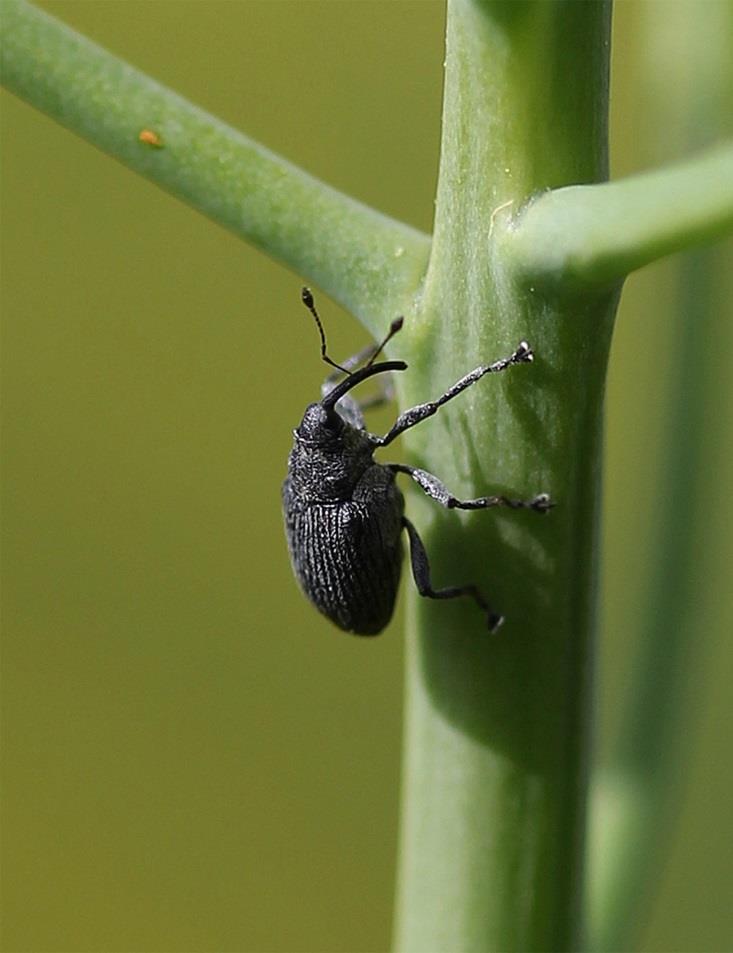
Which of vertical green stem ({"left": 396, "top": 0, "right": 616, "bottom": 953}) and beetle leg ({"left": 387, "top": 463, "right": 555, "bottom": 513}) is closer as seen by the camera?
vertical green stem ({"left": 396, "top": 0, "right": 616, "bottom": 953})

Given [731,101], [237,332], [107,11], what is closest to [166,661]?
[237,332]

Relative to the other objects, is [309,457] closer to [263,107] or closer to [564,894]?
[564,894]

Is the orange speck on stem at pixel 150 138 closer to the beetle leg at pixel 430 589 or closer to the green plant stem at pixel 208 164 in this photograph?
the green plant stem at pixel 208 164

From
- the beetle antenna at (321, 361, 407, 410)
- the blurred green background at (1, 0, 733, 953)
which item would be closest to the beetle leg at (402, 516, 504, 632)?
the beetle antenna at (321, 361, 407, 410)

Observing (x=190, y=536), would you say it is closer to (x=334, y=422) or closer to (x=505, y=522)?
(x=334, y=422)

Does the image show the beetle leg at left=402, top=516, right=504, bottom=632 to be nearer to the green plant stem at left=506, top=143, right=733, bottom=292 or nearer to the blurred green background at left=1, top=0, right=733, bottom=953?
the green plant stem at left=506, top=143, right=733, bottom=292

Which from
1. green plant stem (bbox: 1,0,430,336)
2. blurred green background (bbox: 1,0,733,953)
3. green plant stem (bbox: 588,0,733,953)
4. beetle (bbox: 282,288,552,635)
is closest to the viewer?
green plant stem (bbox: 1,0,430,336)

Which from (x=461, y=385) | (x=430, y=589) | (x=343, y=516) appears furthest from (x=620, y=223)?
(x=343, y=516)
